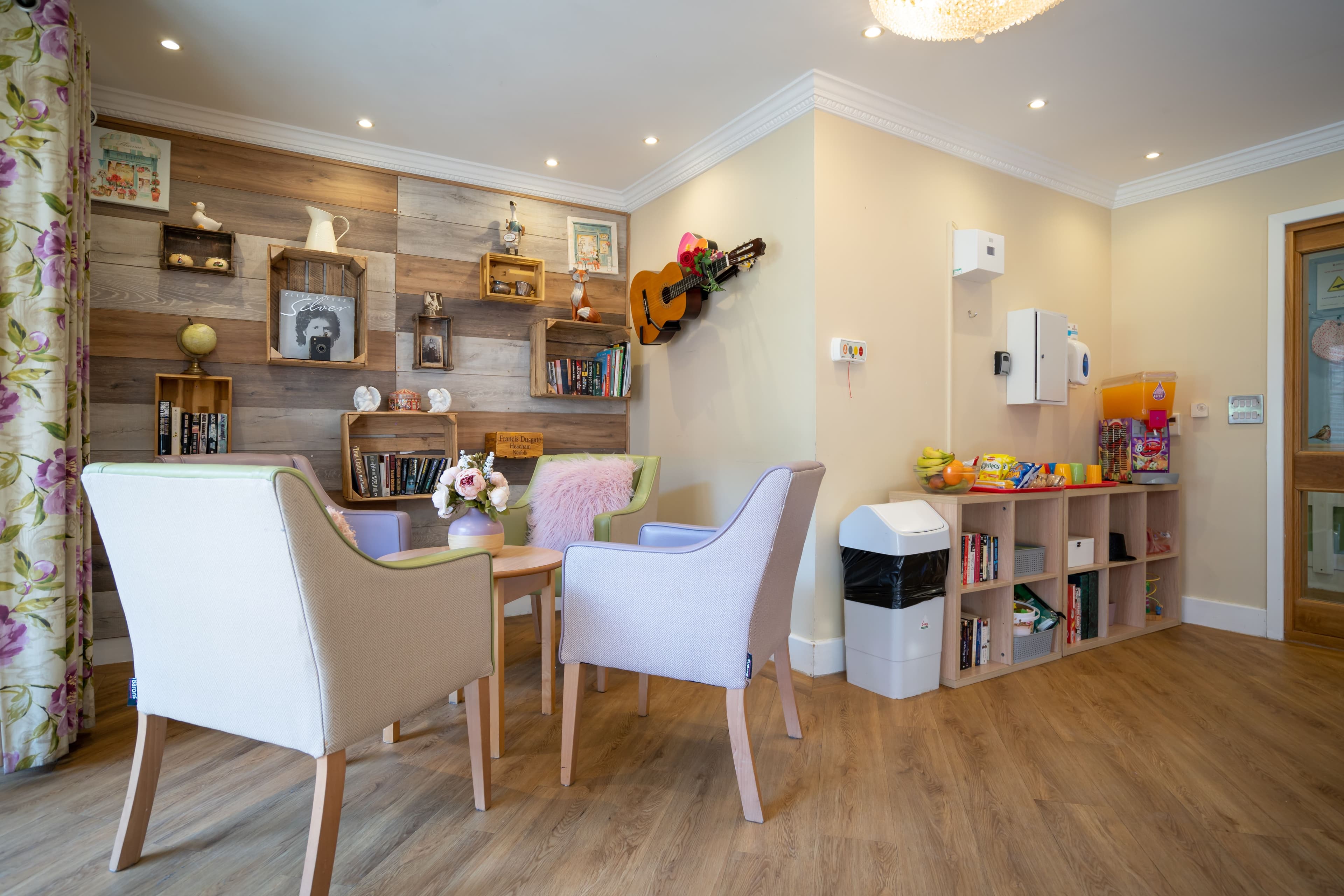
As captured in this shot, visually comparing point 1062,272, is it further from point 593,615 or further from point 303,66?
point 303,66

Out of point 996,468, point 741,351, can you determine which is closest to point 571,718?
point 741,351

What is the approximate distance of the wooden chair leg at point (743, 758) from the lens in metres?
1.76

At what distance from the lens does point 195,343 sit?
3.19 metres

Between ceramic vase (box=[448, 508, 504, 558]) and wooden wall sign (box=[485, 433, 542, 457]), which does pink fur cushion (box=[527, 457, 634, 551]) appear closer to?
wooden wall sign (box=[485, 433, 542, 457])

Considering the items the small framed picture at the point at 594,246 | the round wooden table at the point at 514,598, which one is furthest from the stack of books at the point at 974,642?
the small framed picture at the point at 594,246

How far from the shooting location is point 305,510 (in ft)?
4.20

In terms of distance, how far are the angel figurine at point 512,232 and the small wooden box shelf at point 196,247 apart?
1354 millimetres

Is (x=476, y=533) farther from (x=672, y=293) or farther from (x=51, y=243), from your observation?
(x=672, y=293)

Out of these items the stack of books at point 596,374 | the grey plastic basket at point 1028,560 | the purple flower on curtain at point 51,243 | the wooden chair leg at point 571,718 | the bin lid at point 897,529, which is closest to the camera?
the wooden chair leg at point 571,718

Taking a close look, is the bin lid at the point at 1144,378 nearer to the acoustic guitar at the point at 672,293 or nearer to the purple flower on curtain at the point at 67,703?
the acoustic guitar at the point at 672,293

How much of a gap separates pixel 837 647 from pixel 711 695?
2.15 feet

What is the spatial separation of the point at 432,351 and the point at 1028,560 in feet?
10.6

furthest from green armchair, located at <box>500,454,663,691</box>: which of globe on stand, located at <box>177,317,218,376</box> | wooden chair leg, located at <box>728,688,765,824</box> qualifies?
globe on stand, located at <box>177,317,218,376</box>

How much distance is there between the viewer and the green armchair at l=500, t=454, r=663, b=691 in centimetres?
303
